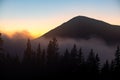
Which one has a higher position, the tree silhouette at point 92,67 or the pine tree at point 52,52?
the pine tree at point 52,52

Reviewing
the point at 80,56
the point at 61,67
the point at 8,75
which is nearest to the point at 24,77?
the point at 8,75

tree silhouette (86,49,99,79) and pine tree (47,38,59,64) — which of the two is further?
pine tree (47,38,59,64)

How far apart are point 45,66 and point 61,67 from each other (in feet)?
16.5

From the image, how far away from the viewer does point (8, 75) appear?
72.4 m

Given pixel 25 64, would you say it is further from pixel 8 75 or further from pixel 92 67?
pixel 92 67

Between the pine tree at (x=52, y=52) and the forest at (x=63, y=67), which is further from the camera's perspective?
the pine tree at (x=52, y=52)

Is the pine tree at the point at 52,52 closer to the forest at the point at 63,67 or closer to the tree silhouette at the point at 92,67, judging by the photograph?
the forest at the point at 63,67

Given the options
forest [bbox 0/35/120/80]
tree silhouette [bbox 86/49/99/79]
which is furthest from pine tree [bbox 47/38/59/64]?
tree silhouette [bbox 86/49/99/79]

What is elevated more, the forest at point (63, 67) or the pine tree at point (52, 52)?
the pine tree at point (52, 52)

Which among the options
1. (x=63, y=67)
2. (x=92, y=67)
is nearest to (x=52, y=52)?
(x=63, y=67)

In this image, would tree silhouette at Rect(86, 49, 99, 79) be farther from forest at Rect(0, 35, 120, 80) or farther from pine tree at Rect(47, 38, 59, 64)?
pine tree at Rect(47, 38, 59, 64)

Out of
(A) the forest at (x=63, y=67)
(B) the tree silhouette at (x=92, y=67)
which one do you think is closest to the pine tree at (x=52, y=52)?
(A) the forest at (x=63, y=67)

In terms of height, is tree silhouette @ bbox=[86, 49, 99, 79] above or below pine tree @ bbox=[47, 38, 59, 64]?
below

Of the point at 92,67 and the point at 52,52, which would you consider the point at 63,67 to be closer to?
the point at 92,67
